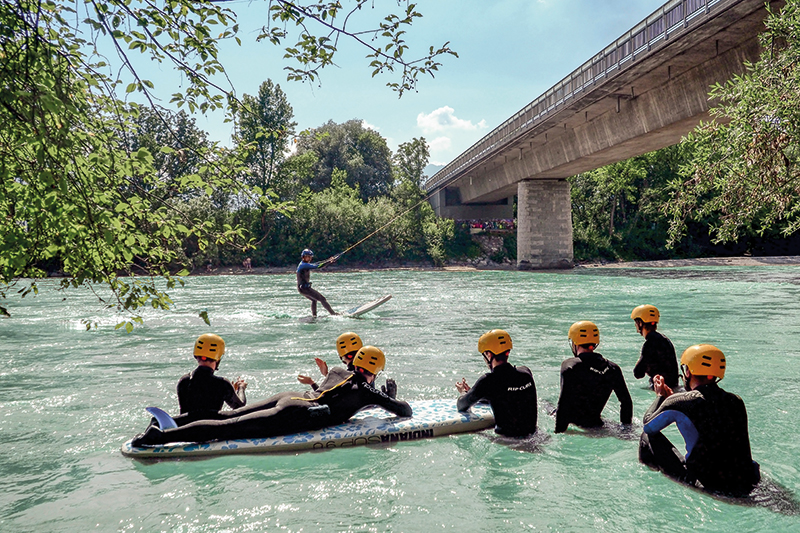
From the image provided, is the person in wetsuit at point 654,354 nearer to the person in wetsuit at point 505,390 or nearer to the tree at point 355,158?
the person in wetsuit at point 505,390

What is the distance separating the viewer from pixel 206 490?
17.5 feet

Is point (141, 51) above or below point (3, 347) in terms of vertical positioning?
above

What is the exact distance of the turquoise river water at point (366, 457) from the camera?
4.74m

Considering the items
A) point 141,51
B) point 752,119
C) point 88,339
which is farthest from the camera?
point 88,339

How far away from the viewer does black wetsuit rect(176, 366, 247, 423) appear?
635 cm

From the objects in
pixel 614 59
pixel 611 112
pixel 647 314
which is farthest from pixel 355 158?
pixel 647 314

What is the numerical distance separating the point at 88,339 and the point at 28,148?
11.1m

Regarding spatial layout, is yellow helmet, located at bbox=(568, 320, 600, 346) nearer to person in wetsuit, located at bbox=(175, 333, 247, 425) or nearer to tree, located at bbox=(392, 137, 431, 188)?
person in wetsuit, located at bbox=(175, 333, 247, 425)

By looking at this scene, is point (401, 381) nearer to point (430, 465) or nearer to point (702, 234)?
point (430, 465)

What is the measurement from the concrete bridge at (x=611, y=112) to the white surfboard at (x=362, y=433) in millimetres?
16942

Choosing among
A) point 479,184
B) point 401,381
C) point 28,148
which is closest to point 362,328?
point 401,381

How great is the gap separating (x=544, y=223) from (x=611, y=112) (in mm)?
15825

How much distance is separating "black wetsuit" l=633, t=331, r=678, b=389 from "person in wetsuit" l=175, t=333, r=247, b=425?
5.19 meters

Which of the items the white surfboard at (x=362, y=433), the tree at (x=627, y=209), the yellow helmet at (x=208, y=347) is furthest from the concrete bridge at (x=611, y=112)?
the yellow helmet at (x=208, y=347)
